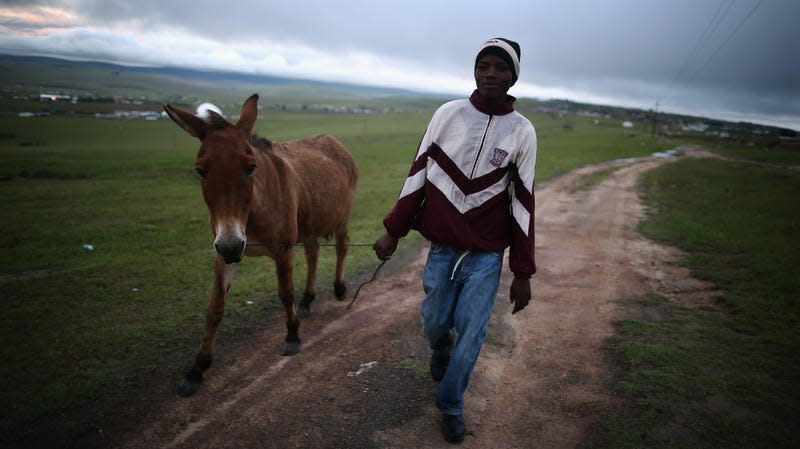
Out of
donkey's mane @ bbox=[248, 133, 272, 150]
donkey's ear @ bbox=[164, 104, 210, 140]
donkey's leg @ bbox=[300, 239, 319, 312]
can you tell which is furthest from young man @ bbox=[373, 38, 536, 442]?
donkey's leg @ bbox=[300, 239, 319, 312]

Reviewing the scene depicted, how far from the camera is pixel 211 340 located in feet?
15.0

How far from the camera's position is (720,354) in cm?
495

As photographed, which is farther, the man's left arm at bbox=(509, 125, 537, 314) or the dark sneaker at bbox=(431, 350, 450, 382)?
the dark sneaker at bbox=(431, 350, 450, 382)

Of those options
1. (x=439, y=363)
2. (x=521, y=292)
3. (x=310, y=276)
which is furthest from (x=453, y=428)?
(x=310, y=276)

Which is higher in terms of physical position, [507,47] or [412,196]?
[507,47]

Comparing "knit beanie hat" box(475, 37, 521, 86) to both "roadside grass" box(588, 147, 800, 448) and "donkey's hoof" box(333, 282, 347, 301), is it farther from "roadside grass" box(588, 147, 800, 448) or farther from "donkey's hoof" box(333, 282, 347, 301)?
A: "donkey's hoof" box(333, 282, 347, 301)

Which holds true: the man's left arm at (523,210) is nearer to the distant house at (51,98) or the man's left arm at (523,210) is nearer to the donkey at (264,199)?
the donkey at (264,199)

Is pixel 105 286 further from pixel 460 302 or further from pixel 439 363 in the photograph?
pixel 460 302

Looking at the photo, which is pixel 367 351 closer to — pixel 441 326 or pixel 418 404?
pixel 418 404

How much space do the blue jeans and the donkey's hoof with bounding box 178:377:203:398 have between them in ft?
8.33

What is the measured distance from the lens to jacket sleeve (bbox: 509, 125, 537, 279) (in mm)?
3215

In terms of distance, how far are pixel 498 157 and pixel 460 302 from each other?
1.23 m

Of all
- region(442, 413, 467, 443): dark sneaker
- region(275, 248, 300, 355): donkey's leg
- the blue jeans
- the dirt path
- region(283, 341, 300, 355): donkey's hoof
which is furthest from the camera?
region(283, 341, 300, 355): donkey's hoof

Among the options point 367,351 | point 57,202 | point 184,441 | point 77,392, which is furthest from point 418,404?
point 57,202
